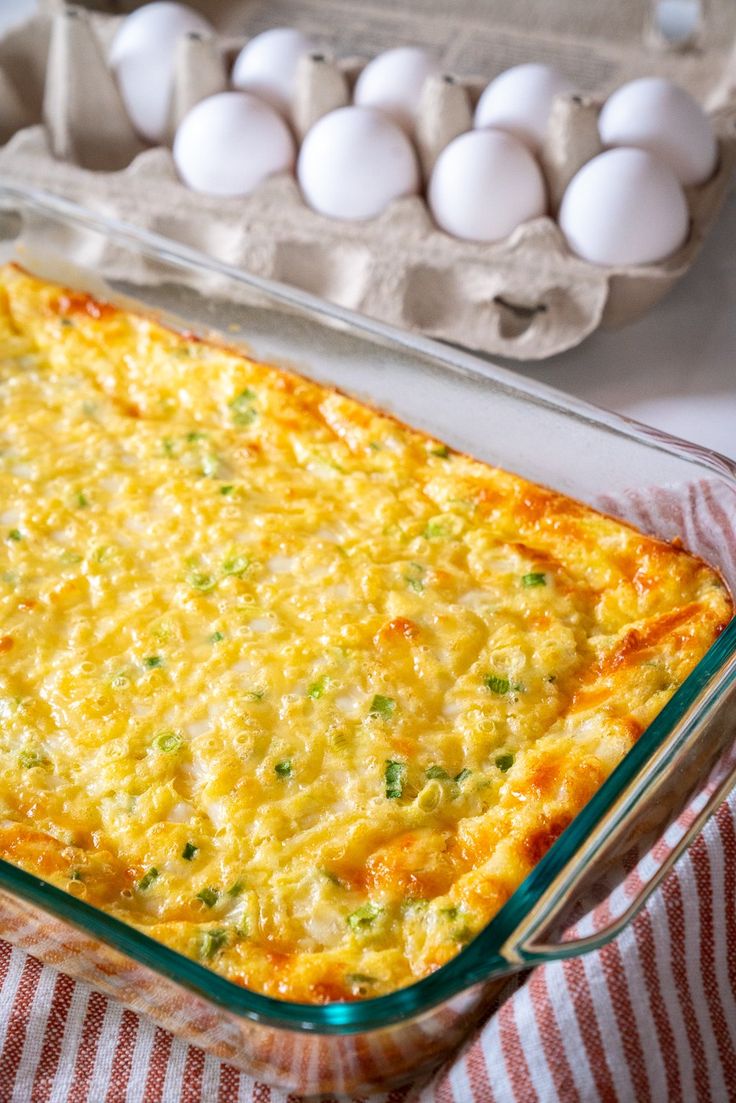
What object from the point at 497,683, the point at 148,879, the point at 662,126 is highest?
the point at 662,126

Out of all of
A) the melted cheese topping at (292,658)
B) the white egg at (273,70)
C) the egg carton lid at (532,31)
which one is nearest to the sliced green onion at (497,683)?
the melted cheese topping at (292,658)

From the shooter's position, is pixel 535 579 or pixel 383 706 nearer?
pixel 383 706

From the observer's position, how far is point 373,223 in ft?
10.3

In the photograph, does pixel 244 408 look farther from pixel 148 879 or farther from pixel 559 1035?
pixel 559 1035

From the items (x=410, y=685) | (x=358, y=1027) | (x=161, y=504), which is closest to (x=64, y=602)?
(x=161, y=504)

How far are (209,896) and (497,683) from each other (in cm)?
61

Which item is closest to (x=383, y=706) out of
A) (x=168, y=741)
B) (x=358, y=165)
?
(x=168, y=741)

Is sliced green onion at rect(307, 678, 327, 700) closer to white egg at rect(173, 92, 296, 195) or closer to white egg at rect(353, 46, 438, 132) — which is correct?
white egg at rect(173, 92, 296, 195)

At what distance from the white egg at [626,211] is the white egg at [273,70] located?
0.89 metres

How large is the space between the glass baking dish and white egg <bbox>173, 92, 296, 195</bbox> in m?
0.41

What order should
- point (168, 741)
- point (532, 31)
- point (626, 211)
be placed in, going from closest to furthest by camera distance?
point (168, 741) → point (626, 211) → point (532, 31)

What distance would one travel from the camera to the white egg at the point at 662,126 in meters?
3.17

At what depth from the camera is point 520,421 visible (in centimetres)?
264

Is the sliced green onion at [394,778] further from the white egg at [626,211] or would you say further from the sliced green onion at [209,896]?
the white egg at [626,211]
